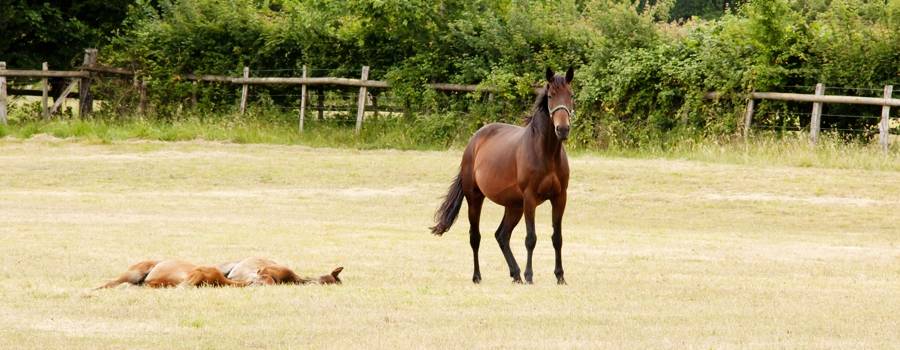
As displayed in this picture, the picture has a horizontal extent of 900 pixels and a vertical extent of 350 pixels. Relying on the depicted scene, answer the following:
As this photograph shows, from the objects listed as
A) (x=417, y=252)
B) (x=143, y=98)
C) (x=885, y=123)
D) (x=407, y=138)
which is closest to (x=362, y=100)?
(x=407, y=138)

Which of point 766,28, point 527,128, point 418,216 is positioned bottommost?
point 418,216

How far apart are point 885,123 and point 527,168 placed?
17.5 m

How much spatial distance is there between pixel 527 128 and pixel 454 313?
3.00m

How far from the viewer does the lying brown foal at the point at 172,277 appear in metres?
11.6

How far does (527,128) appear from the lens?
12922mm

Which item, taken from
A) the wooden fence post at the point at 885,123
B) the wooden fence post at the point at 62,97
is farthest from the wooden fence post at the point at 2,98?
the wooden fence post at the point at 885,123

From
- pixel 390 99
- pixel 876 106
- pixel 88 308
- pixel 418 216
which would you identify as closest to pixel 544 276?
pixel 88 308

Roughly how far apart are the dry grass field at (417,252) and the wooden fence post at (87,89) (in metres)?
5.95

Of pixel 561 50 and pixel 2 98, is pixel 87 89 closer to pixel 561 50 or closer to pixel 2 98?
pixel 2 98

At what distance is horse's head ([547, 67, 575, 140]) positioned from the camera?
1205cm

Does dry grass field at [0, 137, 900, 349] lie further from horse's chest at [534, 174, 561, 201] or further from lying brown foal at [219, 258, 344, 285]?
horse's chest at [534, 174, 561, 201]

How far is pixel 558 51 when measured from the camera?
33.1 m

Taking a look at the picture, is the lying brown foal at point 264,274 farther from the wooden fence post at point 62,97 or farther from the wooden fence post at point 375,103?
the wooden fence post at point 62,97

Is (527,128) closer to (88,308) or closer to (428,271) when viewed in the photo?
(428,271)
